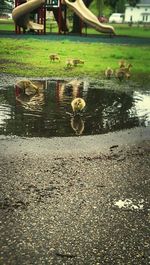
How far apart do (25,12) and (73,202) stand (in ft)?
107

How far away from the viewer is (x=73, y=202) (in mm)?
5539

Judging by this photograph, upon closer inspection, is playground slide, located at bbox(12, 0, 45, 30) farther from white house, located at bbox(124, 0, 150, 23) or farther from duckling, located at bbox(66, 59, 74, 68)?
white house, located at bbox(124, 0, 150, 23)

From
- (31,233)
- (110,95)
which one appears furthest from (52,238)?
(110,95)

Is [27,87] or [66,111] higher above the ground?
[27,87]

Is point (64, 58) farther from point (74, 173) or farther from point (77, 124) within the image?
point (74, 173)

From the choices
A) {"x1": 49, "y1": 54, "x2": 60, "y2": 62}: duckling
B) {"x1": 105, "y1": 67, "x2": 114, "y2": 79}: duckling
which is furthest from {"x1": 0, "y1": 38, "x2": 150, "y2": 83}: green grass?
{"x1": 105, "y1": 67, "x2": 114, "y2": 79}: duckling

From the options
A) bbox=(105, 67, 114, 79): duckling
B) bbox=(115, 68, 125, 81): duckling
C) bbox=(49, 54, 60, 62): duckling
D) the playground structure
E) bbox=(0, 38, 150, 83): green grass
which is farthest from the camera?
the playground structure

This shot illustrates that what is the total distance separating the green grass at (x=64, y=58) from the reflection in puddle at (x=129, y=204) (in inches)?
474

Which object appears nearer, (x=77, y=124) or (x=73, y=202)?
(x=73, y=202)

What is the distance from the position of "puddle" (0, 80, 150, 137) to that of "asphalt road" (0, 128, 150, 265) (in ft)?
2.79

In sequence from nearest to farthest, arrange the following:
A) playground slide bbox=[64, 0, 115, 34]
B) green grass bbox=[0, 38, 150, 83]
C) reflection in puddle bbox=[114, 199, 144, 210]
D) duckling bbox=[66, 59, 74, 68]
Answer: reflection in puddle bbox=[114, 199, 144, 210] → green grass bbox=[0, 38, 150, 83] → duckling bbox=[66, 59, 74, 68] → playground slide bbox=[64, 0, 115, 34]

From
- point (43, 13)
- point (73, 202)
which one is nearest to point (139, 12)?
point (43, 13)

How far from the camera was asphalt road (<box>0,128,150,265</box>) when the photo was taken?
442 centimetres

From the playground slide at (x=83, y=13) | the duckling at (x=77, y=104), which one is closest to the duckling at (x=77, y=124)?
the duckling at (x=77, y=104)
